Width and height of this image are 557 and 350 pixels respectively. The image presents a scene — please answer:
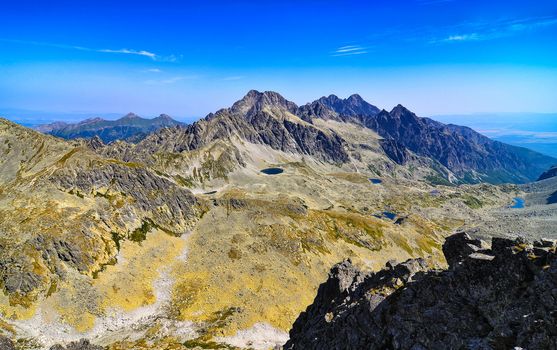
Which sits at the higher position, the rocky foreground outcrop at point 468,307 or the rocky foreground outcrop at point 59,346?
the rocky foreground outcrop at point 468,307

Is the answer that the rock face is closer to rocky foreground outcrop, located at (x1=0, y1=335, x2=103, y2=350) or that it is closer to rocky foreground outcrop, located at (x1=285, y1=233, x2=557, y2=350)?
rocky foreground outcrop, located at (x1=0, y1=335, x2=103, y2=350)

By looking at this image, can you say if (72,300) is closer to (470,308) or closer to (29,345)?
(29,345)

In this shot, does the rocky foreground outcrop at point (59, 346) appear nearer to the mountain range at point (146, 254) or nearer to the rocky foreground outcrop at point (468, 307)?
the mountain range at point (146, 254)

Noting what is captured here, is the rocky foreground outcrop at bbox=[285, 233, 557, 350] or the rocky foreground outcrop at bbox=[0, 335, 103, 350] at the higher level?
the rocky foreground outcrop at bbox=[285, 233, 557, 350]

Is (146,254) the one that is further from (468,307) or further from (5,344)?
(468,307)

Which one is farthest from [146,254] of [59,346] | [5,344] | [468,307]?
[468,307]

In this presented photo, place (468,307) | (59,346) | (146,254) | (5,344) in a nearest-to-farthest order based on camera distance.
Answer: (468,307) → (5,344) → (59,346) → (146,254)

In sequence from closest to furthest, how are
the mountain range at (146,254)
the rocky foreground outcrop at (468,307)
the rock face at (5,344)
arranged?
the rocky foreground outcrop at (468,307), the rock face at (5,344), the mountain range at (146,254)

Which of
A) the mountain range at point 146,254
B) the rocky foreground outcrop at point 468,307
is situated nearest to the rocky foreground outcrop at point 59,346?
the mountain range at point 146,254

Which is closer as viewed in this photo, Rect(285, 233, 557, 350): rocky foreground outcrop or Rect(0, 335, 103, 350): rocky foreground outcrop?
Rect(285, 233, 557, 350): rocky foreground outcrop

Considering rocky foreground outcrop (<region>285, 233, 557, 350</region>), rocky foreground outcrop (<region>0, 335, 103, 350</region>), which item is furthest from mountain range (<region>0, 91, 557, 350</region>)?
rocky foreground outcrop (<region>285, 233, 557, 350</region>)
